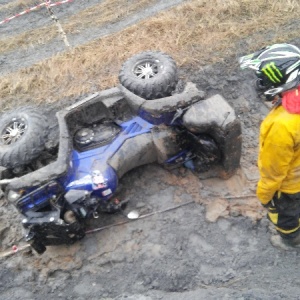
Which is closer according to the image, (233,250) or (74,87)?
(233,250)

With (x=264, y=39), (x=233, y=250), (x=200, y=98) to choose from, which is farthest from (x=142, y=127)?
(x=264, y=39)

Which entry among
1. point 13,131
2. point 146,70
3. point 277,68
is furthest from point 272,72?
point 13,131

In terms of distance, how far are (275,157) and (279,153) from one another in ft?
0.20

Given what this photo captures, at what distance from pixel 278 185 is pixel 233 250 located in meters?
1.19

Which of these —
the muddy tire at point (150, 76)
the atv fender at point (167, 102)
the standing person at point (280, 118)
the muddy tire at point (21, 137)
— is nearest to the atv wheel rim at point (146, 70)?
the muddy tire at point (150, 76)

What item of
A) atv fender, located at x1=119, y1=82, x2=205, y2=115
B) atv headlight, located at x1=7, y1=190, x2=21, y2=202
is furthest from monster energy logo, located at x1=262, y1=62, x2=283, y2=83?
atv headlight, located at x1=7, y1=190, x2=21, y2=202

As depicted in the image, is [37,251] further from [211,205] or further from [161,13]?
[161,13]

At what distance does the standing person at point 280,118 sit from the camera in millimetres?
2891

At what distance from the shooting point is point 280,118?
2.92 m

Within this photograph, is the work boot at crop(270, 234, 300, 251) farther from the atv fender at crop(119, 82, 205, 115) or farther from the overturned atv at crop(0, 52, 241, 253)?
the atv fender at crop(119, 82, 205, 115)

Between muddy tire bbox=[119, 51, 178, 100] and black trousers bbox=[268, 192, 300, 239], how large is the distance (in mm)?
1991

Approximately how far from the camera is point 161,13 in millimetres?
8320

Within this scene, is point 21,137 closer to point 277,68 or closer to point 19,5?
point 277,68

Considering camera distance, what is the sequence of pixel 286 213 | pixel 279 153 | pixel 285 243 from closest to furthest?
pixel 279 153
pixel 286 213
pixel 285 243
